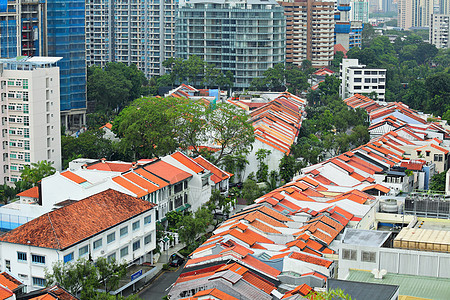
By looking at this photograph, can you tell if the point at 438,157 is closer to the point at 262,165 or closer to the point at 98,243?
the point at 262,165

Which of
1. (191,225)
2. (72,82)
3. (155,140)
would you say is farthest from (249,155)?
(72,82)

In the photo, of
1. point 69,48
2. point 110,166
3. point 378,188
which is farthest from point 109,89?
point 378,188

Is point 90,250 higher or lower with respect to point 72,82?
lower

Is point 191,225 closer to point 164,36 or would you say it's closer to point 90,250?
point 90,250

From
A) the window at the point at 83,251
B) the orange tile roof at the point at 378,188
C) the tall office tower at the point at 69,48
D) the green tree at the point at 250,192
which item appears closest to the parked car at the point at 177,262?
the window at the point at 83,251

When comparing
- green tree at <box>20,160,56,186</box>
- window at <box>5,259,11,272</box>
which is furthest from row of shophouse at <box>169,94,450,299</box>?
green tree at <box>20,160,56,186</box>

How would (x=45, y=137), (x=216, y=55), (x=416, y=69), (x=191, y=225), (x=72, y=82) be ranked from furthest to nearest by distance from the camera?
1. (x=416, y=69)
2. (x=216, y=55)
3. (x=72, y=82)
4. (x=45, y=137)
5. (x=191, y=225)

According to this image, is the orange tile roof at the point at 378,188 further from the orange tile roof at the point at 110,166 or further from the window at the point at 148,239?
the orange tile roof at the point at 110,166
